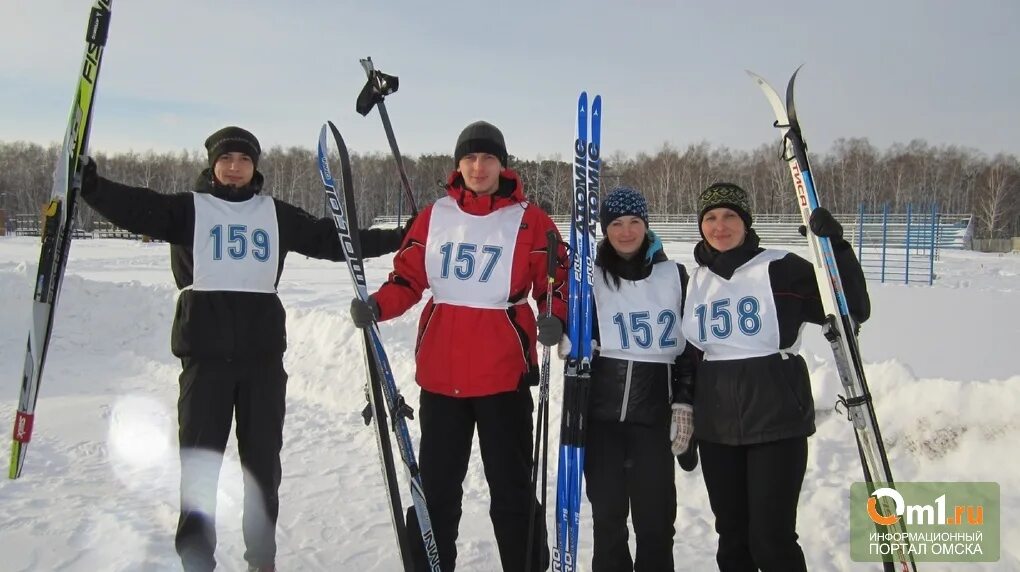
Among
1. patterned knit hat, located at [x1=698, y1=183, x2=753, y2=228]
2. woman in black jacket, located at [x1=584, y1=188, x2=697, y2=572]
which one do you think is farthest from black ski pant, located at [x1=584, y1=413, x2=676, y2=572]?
patterned knit hat, located at [x1=698, y1=183, x2=753, y2=228]

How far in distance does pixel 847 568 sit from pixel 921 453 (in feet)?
4.33

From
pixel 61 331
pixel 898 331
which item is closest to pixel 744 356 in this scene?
pixel 898 331

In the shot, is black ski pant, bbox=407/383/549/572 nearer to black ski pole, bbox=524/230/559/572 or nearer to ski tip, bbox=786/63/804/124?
black ski pole, bbox=524/230/559/572

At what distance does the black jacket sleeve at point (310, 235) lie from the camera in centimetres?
292

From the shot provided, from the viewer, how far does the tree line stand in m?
52.6

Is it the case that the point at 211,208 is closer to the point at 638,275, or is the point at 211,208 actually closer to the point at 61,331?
the point at 638,275

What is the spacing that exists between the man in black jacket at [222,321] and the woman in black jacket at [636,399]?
1.51 m

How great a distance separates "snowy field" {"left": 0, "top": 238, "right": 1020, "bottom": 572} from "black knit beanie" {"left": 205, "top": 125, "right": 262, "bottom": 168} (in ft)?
4.61

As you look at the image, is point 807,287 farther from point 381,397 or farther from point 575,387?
point 381,397

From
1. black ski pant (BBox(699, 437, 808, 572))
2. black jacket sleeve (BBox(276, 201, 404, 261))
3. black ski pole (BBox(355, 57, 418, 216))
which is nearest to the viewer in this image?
black ski pant (BBox(699, 437, 808, 572))

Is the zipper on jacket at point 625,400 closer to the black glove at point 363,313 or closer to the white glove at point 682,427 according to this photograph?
the white glove at point 682,427

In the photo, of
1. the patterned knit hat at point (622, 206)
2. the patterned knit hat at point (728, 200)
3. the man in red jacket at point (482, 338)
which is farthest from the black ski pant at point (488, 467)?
the patterned knit hat at point (728, 200)

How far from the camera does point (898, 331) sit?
21.8 ft

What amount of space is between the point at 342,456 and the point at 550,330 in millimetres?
2800
